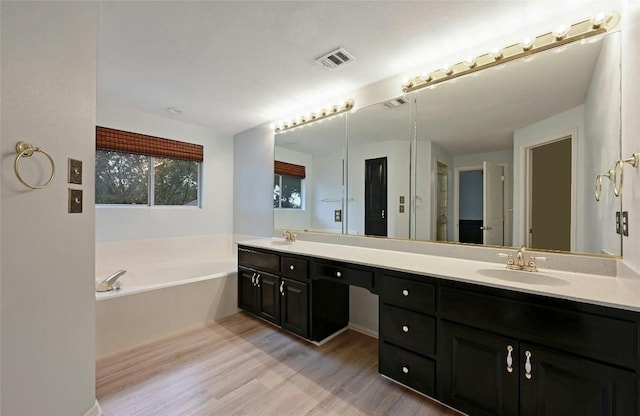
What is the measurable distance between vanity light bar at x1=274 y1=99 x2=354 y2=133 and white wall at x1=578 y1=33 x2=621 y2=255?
1.72 metres

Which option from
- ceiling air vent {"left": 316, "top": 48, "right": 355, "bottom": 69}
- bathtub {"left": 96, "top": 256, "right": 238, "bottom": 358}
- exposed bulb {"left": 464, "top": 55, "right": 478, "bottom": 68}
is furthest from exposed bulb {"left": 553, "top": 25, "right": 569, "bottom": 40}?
bathtub {"left": 96, "top": 256, "right": 238, "bottom": 358}

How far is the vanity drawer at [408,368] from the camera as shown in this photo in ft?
5.14

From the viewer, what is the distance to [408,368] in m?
1.66

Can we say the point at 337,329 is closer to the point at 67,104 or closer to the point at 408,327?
the point at 408,327

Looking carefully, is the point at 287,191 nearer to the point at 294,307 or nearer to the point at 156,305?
the point at 294,307

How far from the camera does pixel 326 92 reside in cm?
268

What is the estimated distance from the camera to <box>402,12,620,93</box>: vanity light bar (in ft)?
4.82

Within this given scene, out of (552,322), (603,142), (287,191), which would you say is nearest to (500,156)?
(603,142)

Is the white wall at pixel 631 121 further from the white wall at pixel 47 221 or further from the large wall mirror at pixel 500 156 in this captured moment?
the white wall at pixel 47 221

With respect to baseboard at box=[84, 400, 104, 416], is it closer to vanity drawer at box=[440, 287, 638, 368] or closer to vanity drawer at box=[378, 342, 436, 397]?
vanity drawer at box=[378, 342, 436, 397]

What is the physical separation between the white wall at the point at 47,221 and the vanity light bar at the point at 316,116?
75.3 inches

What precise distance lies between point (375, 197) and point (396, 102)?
33.5 inches

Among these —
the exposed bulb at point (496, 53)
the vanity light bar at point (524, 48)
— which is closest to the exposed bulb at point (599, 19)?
the vanity light bar at point (524, 48)

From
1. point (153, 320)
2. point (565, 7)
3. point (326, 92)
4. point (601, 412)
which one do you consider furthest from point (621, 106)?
point (153, 320)
